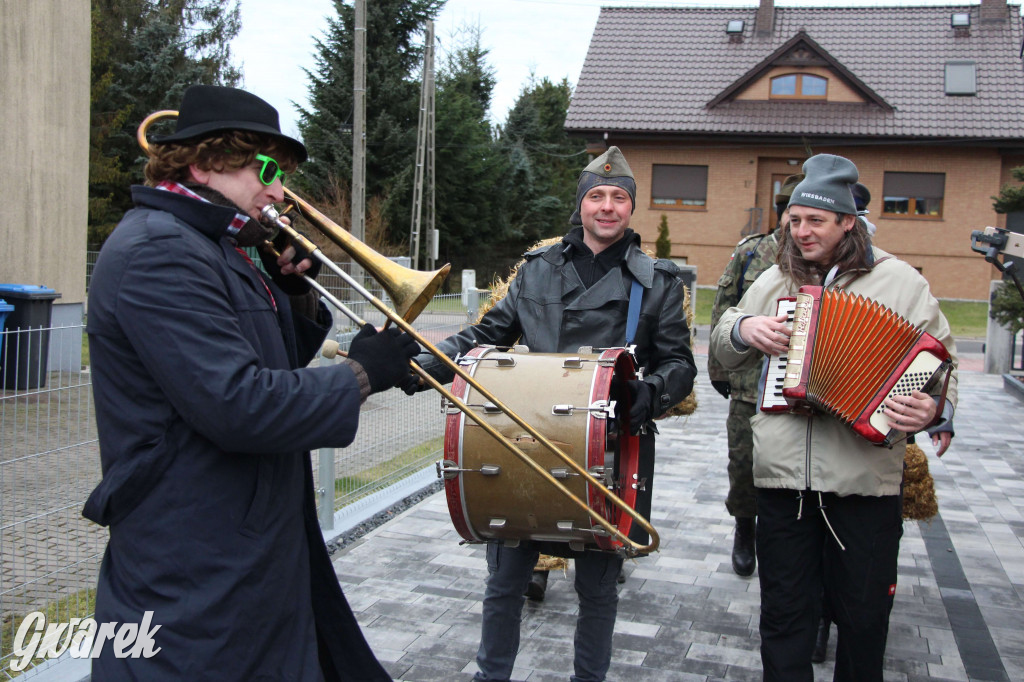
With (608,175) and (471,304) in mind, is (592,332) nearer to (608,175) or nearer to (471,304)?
(608,175)

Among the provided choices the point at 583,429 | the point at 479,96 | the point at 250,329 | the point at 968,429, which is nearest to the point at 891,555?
→ the point at 583,429

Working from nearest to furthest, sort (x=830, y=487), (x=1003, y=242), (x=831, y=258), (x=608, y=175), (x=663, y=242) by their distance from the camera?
1. (x=830, y=487)
2. (x=831, y=258)
3. (x=608, y=175)
4. (x=1003, y=242)
5. (x=663, y=242)

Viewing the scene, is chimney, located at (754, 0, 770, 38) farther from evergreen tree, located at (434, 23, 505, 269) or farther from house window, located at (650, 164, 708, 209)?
evergreen tree, located at (434, 23, 505, 269)

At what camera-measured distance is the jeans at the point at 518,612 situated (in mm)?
3295

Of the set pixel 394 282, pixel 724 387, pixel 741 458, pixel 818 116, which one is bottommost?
pixel 741 458

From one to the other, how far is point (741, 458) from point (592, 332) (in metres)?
1.74

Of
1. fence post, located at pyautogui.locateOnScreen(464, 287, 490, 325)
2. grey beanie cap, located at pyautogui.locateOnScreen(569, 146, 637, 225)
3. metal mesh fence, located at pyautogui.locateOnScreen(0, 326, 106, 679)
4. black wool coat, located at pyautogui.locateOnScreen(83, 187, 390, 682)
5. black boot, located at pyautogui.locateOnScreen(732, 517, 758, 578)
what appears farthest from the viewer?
fence post, located at pyautogui.locateOnScreen(464, 287, 490, 325)

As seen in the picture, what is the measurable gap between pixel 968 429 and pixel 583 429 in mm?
8138

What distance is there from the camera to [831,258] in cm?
332

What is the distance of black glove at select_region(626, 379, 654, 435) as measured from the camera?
3164 millimetres

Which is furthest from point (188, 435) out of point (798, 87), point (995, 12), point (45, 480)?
point (995, 12)

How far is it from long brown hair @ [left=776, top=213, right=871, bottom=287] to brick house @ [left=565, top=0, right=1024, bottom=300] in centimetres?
2470

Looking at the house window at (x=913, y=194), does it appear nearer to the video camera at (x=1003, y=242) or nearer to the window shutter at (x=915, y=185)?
the window shutter at (x=915, y=185)

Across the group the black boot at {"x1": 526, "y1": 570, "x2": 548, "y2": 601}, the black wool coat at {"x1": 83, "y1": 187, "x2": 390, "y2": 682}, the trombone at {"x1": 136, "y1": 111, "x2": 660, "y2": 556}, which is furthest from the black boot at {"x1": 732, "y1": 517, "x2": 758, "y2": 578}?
the black wool coat at {"x1": 83, "y1": 187, "x2": 390, "y2": 682}
